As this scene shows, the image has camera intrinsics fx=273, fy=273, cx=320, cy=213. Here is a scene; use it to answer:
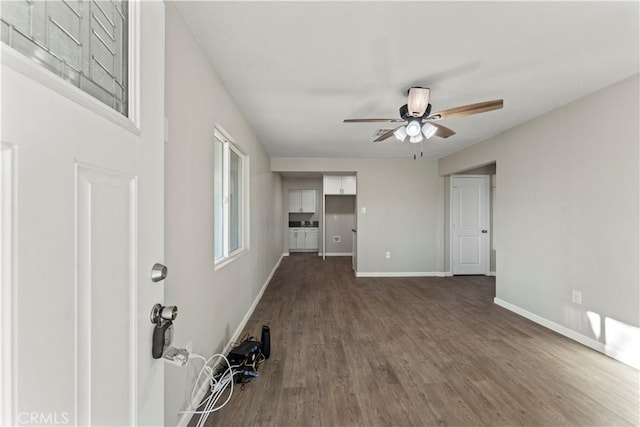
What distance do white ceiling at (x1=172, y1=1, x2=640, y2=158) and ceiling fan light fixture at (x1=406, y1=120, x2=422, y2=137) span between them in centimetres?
30

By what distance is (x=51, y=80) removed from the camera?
41 cm

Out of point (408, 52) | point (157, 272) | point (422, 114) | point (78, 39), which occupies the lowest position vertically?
point (157, 272)

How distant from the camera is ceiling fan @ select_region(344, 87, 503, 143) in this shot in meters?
2.12

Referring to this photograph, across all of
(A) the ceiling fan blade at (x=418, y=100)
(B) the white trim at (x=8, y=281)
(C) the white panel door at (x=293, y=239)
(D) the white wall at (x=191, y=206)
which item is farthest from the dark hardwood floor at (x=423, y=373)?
(C) the white panel door at (x=293, y=239)

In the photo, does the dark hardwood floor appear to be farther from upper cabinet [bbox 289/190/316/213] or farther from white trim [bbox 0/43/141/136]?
upper cabinet [bbox 289/190/316/213]

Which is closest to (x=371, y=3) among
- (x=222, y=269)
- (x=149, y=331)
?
(x=149, y=331)

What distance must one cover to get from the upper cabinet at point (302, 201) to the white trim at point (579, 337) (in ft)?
18.7

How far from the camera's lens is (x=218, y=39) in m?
1.72

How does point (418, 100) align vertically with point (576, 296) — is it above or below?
above

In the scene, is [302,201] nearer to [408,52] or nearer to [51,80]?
[408,52]

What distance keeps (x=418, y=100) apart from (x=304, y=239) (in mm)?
6740

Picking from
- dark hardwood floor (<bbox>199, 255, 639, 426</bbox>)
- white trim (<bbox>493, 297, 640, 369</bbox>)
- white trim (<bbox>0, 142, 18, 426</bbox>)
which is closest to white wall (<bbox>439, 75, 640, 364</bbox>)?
→ white trim (<bbox>493, 297, 640, 369</bbox>)

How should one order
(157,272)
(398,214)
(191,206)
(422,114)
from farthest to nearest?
1. (398,214)
2. (422,114)
3. (191,206)
4. (157,272)

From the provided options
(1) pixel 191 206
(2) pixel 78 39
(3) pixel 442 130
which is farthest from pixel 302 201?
(2) pixel 78 39
